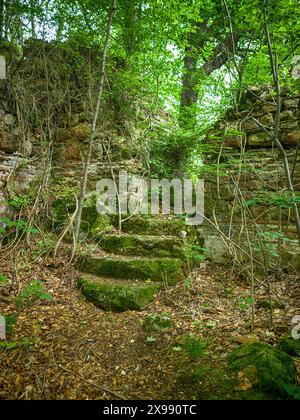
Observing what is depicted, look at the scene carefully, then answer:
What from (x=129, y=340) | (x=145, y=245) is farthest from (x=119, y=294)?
(x=145, y=245)

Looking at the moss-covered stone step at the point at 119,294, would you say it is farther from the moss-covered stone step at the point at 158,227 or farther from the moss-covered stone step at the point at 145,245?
the moss-covered stone step at the point at 158,227

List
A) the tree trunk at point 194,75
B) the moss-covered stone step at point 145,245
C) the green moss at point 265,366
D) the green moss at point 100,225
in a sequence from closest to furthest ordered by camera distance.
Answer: the green moss at point 265,366
the moss-covered stone step at point 145,245
the green moss at point 100,225
the tree trunk at point 194,75

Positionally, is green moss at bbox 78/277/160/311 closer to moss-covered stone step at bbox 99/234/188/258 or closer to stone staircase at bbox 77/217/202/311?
stone staircase at bbox 77/217/202/311

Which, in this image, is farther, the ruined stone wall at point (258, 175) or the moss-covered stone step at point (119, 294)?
the ruined stone wall at point (258, 175)

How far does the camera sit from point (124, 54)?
5977 mm

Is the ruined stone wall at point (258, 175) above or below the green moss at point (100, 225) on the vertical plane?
above

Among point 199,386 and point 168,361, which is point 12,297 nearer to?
point 168,361

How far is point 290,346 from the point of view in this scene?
231cm

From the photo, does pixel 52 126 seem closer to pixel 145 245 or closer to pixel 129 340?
pixel 145 245

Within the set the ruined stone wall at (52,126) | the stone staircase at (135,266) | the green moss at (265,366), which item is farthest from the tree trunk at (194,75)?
the green moss at (265,366)

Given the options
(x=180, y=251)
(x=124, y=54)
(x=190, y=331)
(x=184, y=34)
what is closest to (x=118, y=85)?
(x=124, y=54)

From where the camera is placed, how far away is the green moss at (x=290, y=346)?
2.27 metres

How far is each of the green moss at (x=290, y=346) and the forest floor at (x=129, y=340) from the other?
95mm

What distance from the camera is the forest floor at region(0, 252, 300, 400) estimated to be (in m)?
2.05
